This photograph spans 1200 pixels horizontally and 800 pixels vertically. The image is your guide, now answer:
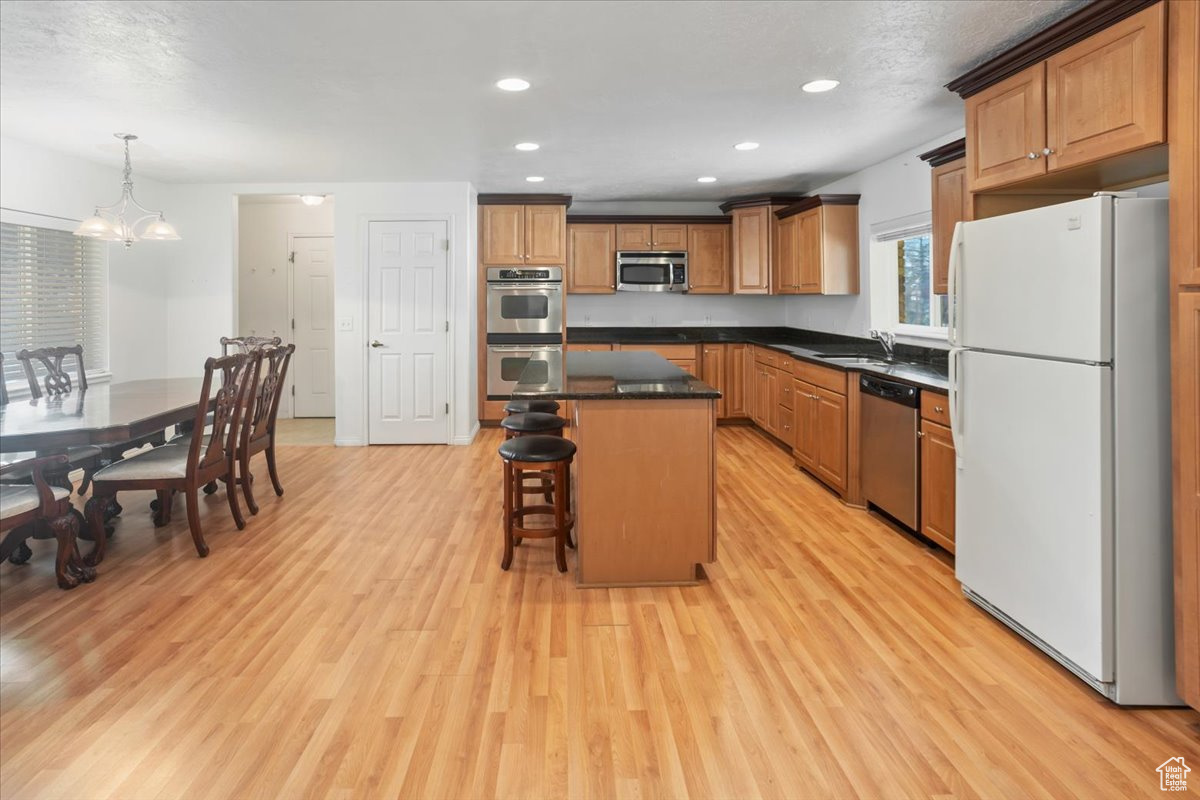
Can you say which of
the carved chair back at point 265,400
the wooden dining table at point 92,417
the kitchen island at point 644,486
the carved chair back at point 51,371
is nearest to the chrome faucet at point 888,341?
the kitchen island at point 644,486

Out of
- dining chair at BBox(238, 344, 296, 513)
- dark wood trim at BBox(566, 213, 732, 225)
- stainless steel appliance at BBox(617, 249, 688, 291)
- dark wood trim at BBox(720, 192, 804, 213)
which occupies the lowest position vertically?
dining chair at BBox(238, 344, 296, 513)

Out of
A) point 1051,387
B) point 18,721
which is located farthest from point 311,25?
point 1051,387

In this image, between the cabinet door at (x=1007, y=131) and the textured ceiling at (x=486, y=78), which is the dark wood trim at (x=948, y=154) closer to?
the textured ceiling at (x=486, y=78)

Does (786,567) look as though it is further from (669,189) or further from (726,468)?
(669,189)

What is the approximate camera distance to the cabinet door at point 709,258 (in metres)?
7.57

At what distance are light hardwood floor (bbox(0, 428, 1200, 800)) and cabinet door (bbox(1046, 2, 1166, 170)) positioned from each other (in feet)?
5.74

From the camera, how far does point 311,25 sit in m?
2.88

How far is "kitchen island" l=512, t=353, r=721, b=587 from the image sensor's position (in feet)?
10.4

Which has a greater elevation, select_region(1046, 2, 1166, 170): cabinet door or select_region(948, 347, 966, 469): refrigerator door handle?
select_region(1046, 2, 1166, 170): cabinet door

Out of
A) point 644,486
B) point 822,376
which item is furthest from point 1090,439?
point 822,376

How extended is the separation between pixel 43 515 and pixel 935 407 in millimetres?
3894

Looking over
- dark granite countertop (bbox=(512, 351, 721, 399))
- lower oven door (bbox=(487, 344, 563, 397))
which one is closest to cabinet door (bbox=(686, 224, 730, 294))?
lower oven door (bbox=(487, 344, 563, 397))

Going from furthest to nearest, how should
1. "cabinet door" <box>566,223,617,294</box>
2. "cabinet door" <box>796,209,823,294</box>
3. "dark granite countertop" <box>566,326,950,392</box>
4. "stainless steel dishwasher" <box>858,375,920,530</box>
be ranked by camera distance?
"cabinet door" <box>566,223,617,294</box> → "cabinet door" <box>796,209,823,294</box> → "dark granite countertop" <box>566,326,950,392</box> → "stainless steel dishwasher" <box>858,375,920,530</box>

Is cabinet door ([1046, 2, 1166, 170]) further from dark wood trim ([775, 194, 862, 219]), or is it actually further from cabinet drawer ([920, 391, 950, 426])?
dark wood trim ([775, 194, 862, 219])
